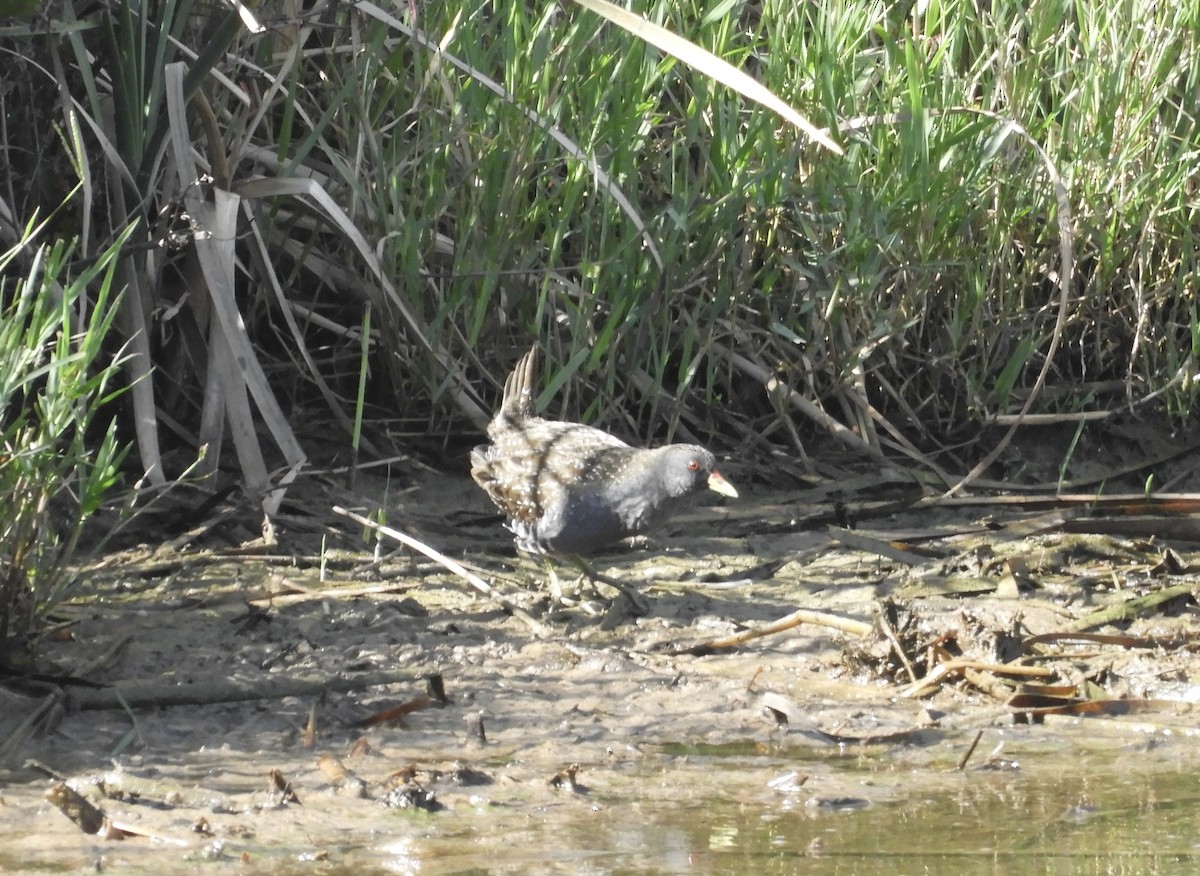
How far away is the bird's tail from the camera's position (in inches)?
184

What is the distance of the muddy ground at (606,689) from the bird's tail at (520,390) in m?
0.40

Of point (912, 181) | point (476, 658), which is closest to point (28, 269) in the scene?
point (476, 658)

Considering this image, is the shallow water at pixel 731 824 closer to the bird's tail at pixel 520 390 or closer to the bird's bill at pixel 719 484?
the bird's bill at pixel 719 484

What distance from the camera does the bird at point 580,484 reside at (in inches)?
173

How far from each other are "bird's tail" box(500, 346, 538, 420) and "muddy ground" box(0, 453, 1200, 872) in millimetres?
402

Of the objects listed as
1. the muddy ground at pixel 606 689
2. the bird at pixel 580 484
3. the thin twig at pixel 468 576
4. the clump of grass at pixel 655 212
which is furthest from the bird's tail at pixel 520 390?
the thin twig at pixel 468 576

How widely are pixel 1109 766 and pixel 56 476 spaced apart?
7.71 ft

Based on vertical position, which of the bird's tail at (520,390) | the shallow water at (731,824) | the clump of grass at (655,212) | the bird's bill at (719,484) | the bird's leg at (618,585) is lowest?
the bird's leg at (618,585)

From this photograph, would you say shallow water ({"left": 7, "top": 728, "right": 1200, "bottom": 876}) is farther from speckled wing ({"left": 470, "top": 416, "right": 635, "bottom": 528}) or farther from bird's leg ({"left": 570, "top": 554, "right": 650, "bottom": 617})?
speckled wing ({"left": 470, "top": 416, "right": 635, "bottom": 528})

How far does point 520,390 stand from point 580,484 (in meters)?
0.41

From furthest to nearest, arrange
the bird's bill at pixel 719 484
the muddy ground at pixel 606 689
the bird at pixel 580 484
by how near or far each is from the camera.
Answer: the bird's bill at pixel 719 484 → the bird at pixel 580 484 → the muddy ground at pixel 606 689

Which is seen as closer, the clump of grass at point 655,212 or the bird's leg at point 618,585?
the bird's leg at point 618,585

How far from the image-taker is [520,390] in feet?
15.4

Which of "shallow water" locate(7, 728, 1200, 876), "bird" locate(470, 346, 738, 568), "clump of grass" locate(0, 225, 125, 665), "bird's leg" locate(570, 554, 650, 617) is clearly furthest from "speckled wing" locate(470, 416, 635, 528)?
"clump of grass" locate(0, 225, 125, 665)
